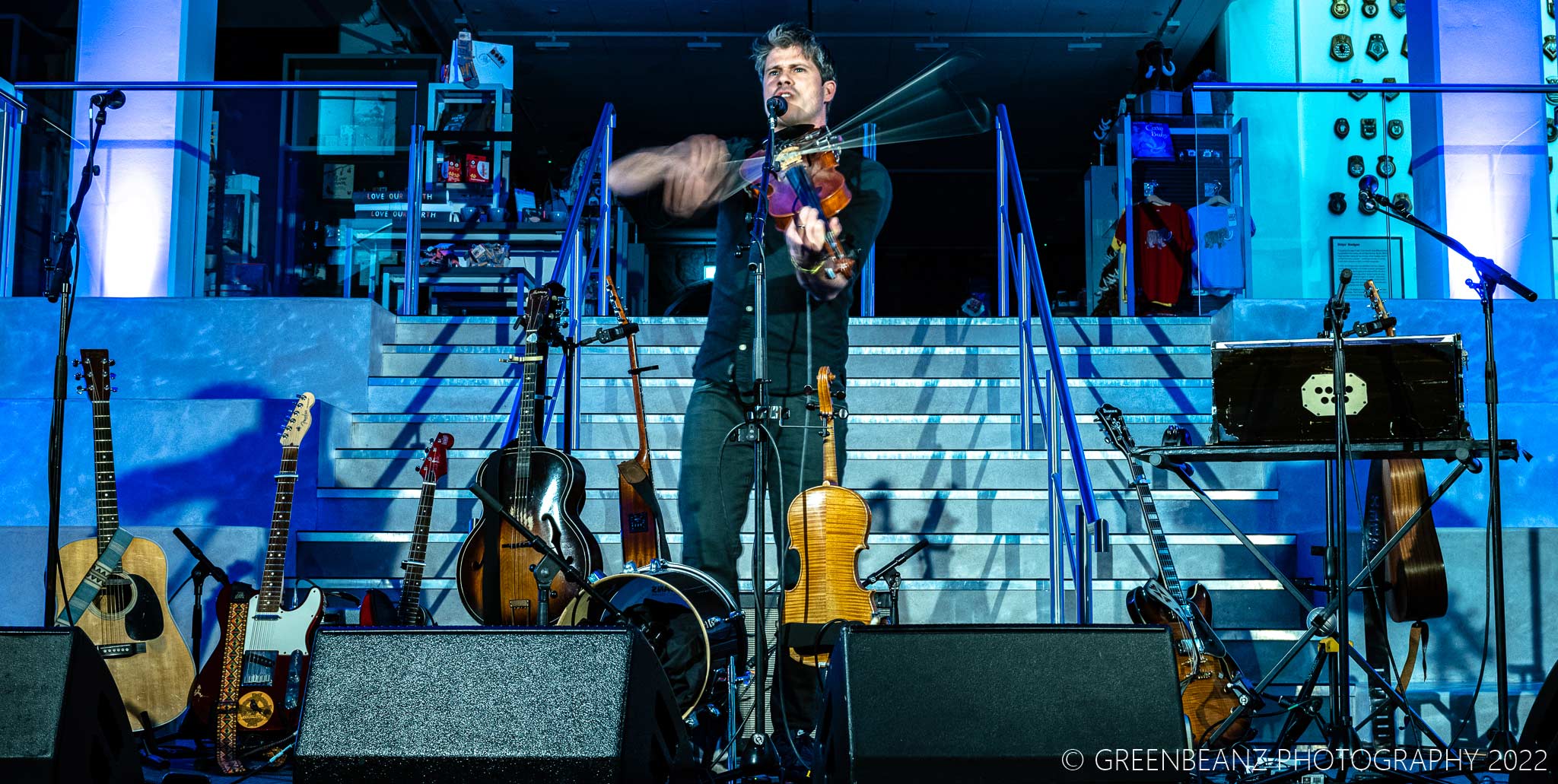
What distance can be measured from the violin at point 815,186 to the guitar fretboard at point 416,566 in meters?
1.57

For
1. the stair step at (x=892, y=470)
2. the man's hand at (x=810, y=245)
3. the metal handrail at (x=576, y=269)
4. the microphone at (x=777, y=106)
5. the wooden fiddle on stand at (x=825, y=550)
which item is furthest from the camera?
the stair step at (x=892, y=470)

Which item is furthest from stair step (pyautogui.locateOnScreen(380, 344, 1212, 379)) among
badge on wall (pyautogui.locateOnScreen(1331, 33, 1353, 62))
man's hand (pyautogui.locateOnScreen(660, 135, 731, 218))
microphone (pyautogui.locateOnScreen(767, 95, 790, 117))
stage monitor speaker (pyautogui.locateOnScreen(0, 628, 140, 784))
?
badge on wall (pyautogui.locateOnScreen(1331, 33, 1353, 62))

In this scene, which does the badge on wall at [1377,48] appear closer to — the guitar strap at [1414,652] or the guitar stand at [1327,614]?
the guitar strap at [1414,652]

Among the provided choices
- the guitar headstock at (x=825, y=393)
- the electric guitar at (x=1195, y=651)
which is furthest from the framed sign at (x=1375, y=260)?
the guitar headstock at (x=825, y=393)

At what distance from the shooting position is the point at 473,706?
218 cm

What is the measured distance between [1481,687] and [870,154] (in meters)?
4.45

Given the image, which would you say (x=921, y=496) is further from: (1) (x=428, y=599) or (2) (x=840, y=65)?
(2) (x=840, y=65)

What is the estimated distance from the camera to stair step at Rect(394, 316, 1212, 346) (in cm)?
626

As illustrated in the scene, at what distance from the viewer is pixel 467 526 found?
5.07 metres

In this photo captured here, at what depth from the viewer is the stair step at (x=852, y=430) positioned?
18.4 ft

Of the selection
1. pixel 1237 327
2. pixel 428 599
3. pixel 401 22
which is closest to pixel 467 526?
pixel 428 599

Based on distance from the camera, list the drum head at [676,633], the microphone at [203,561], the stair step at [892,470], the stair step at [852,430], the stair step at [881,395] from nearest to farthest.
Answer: the drum head at [676,633]
the microphone at [203,561]
the stair step at [892,470]
the stair step at [852,430]
the stair step at [881,395]

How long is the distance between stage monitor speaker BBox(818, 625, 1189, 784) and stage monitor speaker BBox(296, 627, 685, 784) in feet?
1.30

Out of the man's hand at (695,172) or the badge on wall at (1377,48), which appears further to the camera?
the badge on wall at (1377,48)
